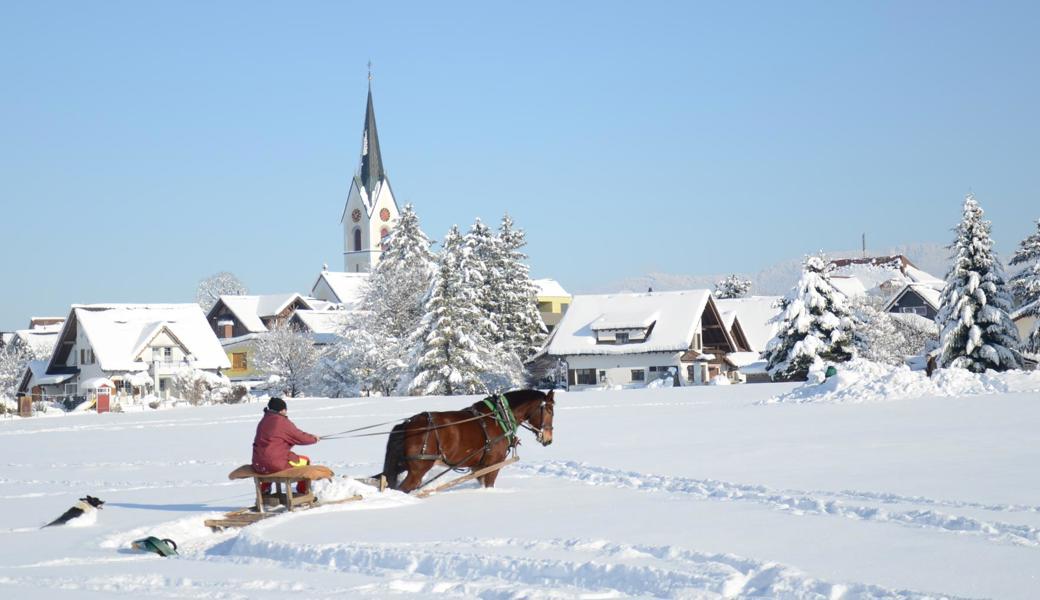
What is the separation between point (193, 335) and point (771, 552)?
71496 mm

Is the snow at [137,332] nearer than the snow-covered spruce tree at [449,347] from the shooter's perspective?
No

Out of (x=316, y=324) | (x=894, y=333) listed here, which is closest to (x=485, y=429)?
(x=894, y=333)

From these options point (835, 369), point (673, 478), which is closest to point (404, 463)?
point (673, 478)

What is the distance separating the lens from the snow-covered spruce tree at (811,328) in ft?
180

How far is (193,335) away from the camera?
77.4 meters

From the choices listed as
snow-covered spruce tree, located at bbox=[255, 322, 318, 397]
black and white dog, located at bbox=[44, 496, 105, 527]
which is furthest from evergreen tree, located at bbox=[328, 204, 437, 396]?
black and white dog, located at bbox=[44, 496, 105, 527]

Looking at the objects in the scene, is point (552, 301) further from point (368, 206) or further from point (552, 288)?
point (368, 206)

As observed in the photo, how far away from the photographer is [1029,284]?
51562 mm

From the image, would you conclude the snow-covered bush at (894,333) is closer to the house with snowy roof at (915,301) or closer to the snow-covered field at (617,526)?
the house with snowy roof at (915,301)

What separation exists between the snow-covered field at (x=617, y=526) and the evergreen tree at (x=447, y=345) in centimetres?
3591

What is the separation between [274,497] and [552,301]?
9864 centimetres

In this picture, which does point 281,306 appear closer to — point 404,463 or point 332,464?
point 332,464

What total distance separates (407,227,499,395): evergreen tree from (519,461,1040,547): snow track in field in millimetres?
42257

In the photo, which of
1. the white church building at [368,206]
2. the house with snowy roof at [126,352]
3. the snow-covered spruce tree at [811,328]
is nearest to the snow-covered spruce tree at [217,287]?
the white church building at [368,206]
